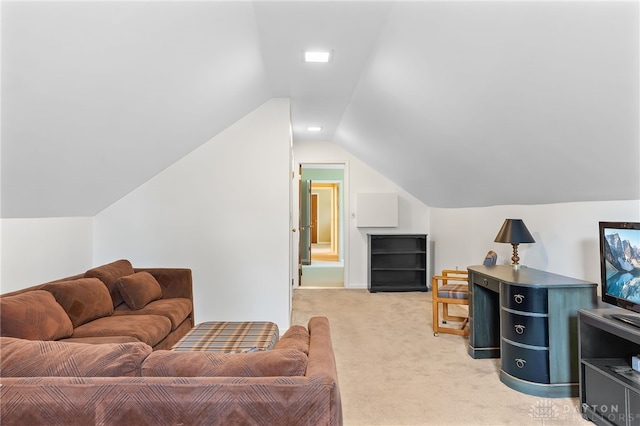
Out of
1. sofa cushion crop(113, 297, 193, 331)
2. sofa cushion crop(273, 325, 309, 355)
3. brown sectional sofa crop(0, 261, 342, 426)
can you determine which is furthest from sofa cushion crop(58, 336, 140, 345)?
sofa cushion crop(273, 325, 309, 355)

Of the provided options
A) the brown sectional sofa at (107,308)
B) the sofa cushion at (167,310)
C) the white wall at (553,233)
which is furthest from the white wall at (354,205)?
the sofa cushion at (167,310)

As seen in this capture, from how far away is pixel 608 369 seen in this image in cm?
215

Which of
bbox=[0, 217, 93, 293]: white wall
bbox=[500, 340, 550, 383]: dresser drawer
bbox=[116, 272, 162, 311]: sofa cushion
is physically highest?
bbox=[0, 217, 93, 293]: white wall

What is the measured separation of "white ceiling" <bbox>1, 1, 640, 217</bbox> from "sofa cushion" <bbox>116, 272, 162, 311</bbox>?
0.88m

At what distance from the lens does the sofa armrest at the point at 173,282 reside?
12.5 ft

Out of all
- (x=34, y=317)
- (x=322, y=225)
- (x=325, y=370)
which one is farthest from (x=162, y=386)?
(x=322, y=225)

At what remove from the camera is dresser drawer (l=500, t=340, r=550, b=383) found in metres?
2.62

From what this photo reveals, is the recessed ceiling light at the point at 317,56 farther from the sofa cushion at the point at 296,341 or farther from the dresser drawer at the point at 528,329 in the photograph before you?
the dresser drawer at the point at 528,329

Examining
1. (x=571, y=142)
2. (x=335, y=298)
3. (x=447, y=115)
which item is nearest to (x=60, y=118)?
(x=447, y=115)

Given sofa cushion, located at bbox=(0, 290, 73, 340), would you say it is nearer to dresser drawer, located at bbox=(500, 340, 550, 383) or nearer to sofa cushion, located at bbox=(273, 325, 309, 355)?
sofa cushion, located at bbox=(273, 325, 309, 355)

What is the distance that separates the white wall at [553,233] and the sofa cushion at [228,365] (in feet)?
8.29

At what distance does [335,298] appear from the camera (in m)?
5.81

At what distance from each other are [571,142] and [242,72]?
251 cm

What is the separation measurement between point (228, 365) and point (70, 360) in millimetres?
512
